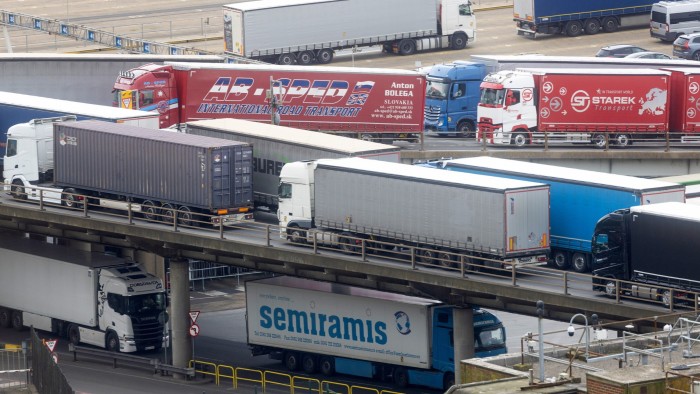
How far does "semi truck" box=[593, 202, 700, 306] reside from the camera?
50.7 m

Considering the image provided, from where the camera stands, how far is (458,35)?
110 m

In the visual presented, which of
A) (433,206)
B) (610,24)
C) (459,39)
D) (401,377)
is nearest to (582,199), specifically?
(433,206)

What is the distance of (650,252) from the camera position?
170 feet

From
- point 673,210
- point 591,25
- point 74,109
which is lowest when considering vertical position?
point 673,210

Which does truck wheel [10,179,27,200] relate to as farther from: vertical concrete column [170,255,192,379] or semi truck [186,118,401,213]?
semi truck [186,118,401,213]

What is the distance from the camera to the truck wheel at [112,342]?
67.4 meters

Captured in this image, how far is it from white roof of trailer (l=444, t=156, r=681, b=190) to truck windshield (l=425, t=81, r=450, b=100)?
21418mm

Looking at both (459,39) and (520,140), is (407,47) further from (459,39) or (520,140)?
(520,140)

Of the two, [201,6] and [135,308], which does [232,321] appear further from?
[201,6]

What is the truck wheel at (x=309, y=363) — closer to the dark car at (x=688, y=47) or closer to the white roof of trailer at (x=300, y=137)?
the white roof of trailer at (x=300, y=137)

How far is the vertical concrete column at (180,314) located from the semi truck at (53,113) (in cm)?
882

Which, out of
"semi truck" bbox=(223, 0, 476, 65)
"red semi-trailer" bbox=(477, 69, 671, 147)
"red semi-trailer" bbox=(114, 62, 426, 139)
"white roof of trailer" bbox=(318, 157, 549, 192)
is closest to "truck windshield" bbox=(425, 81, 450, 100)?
"red semi-trailer" bbox=(114, 62, 426, 139)

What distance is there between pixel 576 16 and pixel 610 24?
2.76m

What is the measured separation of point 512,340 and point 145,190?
15.5 m
